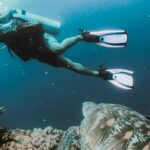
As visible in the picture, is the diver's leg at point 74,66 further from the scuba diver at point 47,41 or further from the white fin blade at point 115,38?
the white fin blade at point 115,38

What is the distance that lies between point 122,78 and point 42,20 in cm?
133

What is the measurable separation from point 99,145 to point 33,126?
225cm

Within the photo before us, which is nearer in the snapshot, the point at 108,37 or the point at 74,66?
the point at 108,37

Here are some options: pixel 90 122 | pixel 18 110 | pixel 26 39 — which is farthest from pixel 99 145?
pixel 18 110

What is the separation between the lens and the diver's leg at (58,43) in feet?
13.2

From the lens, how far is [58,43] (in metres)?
4.03

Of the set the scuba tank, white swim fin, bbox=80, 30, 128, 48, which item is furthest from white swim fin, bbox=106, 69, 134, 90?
the scuba tank

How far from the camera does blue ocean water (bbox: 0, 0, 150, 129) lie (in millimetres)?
4004

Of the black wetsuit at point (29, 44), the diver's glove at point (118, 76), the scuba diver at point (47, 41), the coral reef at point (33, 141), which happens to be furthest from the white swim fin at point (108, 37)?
the coral reef at point (33, 141)

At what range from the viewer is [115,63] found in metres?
4.05

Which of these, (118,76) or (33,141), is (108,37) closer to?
(118,76)

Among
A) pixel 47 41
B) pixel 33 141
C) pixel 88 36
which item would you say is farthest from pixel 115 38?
pixel 33 141

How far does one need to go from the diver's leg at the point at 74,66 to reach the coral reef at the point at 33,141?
901mm

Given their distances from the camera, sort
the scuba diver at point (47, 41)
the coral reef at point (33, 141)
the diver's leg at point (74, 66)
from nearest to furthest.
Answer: the coral reef at point (33, 141)
the scuba diver at point (47, 41)
the diver's leg at point (74, 66)
